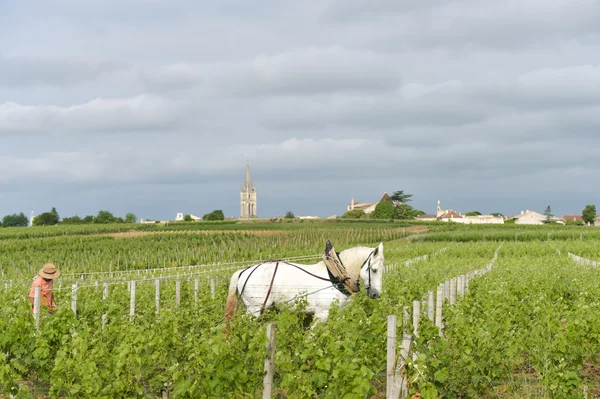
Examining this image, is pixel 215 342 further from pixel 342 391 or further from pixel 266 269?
pixel 266 269

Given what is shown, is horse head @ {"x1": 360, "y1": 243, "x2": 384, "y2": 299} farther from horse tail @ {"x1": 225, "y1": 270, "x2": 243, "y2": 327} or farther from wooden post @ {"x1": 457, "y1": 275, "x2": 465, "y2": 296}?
wooden post @ {"x1": 457, "y1": 275, "x2": 465, "y2": 296}

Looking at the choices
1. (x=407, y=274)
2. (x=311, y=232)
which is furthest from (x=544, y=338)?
(x=311, y=232)

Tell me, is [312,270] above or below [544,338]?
above

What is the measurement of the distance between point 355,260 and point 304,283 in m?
0.82

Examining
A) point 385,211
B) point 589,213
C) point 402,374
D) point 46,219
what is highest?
point 385,211

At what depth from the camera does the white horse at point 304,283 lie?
930 cm

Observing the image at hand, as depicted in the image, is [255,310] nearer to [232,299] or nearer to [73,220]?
[232,299]

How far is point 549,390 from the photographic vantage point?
7.26m

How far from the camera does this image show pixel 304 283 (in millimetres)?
9469

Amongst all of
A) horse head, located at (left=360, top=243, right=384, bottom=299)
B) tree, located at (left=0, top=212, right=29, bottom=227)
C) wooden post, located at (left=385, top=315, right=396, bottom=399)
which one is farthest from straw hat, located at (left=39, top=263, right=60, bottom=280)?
tree, located at (left=0, top=212, right=29, bottom=227)

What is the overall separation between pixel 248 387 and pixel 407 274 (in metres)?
11.6

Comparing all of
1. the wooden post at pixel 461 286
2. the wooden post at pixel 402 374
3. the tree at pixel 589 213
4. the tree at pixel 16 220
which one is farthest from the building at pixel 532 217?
the wooden post at pixel 402 374

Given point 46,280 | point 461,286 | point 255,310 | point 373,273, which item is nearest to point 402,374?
point 373,273

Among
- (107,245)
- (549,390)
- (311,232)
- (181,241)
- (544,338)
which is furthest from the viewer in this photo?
(311,232)
